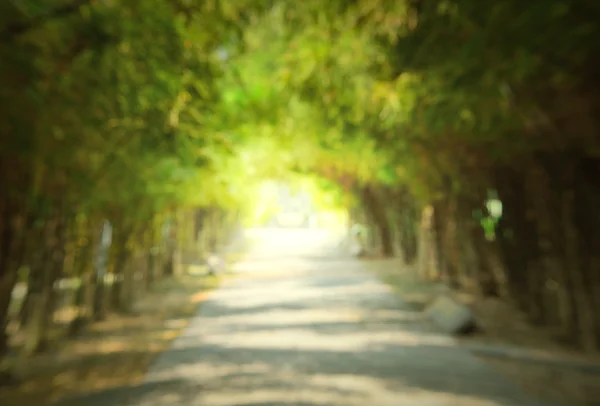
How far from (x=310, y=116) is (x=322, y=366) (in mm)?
6449

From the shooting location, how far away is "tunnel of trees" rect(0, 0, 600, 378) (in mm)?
4398

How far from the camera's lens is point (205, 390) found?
6.06 metres

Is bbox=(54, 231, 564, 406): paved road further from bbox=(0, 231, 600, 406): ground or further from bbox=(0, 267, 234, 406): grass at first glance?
bbox=(0, 267, 234, 406): grass

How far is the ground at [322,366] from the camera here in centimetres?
577

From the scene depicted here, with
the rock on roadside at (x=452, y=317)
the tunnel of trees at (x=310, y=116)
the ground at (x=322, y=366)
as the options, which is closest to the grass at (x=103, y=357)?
the ground at (x=322, y=366)

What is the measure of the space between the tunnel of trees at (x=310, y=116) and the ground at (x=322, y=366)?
1.76 meters

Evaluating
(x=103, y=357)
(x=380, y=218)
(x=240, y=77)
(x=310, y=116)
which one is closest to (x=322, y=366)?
(x=103, y=357)

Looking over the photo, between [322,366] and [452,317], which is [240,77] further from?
[452,317]

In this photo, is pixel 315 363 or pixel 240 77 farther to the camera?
pixel 240 77

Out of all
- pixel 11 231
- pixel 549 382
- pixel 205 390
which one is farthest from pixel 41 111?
pixel 549 382

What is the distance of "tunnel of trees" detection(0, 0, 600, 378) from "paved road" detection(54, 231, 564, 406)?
210 cm

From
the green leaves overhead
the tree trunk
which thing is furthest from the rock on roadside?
the tree trunk

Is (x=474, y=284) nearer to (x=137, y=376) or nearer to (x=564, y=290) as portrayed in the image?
(x=564, y=290)

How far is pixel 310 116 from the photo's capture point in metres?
12.3
